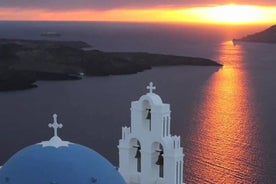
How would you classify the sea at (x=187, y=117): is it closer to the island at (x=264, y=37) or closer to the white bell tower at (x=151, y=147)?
the white bell tower at (x=151, y=147)

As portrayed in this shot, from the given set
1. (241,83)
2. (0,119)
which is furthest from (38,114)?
(241,83)

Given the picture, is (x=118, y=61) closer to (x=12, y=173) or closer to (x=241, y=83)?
(x=241, y=83)

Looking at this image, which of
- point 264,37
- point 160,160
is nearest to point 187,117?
point 160,160

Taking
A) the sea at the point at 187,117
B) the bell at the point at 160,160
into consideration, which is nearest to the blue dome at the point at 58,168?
the bell at the point at 160,160

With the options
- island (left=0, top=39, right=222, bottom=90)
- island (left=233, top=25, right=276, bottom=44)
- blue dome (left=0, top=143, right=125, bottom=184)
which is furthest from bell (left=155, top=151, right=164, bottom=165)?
island (left=233, top=25, right=276, bottom=44)

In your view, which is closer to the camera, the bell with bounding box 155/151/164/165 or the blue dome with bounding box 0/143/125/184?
the blue dome with bounding box 0/143/125/184

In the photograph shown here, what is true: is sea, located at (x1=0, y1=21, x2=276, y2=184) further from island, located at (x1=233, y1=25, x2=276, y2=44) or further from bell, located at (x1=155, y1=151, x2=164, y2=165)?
island, located at (x1=233, y1=25, x2=276, y2=44)
